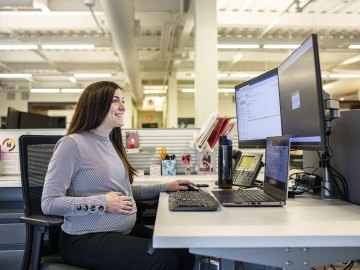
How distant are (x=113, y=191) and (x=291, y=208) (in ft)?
2.33

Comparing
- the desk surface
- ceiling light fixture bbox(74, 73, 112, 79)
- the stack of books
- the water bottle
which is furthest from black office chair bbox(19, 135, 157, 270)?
ceiling light fixture bbox(74, 73, 112, 79)

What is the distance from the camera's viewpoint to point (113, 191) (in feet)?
4.75

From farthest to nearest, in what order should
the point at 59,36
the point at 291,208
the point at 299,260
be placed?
1. the point at 59,36
2. the point at 291,208
3. the point at 299,260

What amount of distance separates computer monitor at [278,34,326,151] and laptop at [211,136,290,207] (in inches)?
4.0

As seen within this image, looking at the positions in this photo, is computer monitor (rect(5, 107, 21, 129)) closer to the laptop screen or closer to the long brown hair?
the long brown hair

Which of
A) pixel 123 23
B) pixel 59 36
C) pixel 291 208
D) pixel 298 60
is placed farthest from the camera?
pixel 59 36

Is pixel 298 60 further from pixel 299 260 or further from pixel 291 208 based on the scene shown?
pixel 299 260

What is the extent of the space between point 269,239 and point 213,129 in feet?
5.59

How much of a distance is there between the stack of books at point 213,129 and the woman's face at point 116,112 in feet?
3.06

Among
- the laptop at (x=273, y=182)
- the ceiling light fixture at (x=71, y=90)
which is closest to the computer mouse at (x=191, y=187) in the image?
the laptop at (x=273, y=182)

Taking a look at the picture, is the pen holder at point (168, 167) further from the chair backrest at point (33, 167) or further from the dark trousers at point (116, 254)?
the dark trousers at point (116, 254)

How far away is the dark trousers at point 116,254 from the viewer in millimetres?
1225

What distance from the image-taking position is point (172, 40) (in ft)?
20.9

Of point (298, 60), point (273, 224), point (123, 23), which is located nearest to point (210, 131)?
point (298, 60)
